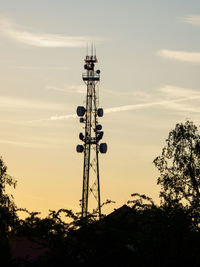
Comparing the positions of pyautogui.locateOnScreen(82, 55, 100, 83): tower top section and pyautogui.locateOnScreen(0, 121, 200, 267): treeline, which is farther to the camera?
pyautogui.locateOnScreen(82, 55, 100, 83): tower top section

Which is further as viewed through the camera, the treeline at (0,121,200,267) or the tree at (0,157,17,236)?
the tree at (0,157,17,236)

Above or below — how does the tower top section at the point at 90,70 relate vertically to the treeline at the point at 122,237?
above

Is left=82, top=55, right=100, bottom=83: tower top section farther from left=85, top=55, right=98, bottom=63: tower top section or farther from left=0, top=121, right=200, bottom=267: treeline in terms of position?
left=0, top=121, right=200, bottom=267: treeline

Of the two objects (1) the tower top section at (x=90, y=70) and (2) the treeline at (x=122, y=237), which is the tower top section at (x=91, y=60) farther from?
(2) the treeline at (x=122, y=237)

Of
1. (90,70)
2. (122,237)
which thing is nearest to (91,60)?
(90,70)

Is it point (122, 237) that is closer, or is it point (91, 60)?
point (122, 237)

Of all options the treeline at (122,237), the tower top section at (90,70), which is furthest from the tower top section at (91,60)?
the treeline at (122,237)

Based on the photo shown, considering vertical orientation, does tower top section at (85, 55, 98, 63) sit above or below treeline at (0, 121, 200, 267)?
above

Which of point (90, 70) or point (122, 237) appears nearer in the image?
point (122, 237)

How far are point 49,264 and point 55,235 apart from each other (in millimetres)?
884

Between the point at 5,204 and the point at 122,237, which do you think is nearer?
the point at 122,237

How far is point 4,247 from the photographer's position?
117 ft

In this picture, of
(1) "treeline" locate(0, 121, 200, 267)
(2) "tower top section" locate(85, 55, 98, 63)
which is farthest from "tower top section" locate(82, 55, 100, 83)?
(1) "treeline" locate(0, 121, 200, 267)

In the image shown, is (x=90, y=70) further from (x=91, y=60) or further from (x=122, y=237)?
(x=122, y=237)
